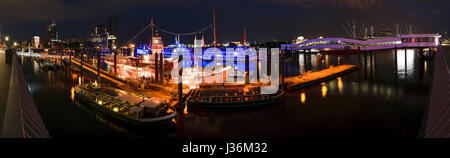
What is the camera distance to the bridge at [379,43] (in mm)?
43625

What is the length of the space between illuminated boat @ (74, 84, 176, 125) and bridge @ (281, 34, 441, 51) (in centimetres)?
3011

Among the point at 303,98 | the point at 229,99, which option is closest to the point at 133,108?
the point at 229,99

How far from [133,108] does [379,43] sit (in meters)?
64.9

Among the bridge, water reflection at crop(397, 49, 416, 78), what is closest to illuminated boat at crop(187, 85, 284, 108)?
water reflection at crop(397, 49, 416, 78)

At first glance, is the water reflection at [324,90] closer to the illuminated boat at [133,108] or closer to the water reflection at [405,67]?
the illuminated boat at [133,108]

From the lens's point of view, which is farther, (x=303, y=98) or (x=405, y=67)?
(x=405, y=67)

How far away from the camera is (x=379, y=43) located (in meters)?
62.2

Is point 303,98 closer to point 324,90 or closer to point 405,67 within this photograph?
point 324,90

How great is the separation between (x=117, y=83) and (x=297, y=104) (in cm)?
1307

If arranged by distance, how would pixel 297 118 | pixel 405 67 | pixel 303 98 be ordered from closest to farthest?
pixel 297 118
pixel 303 98
pixel 405 67

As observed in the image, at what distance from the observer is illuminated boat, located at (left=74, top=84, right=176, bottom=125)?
10.6 meters
